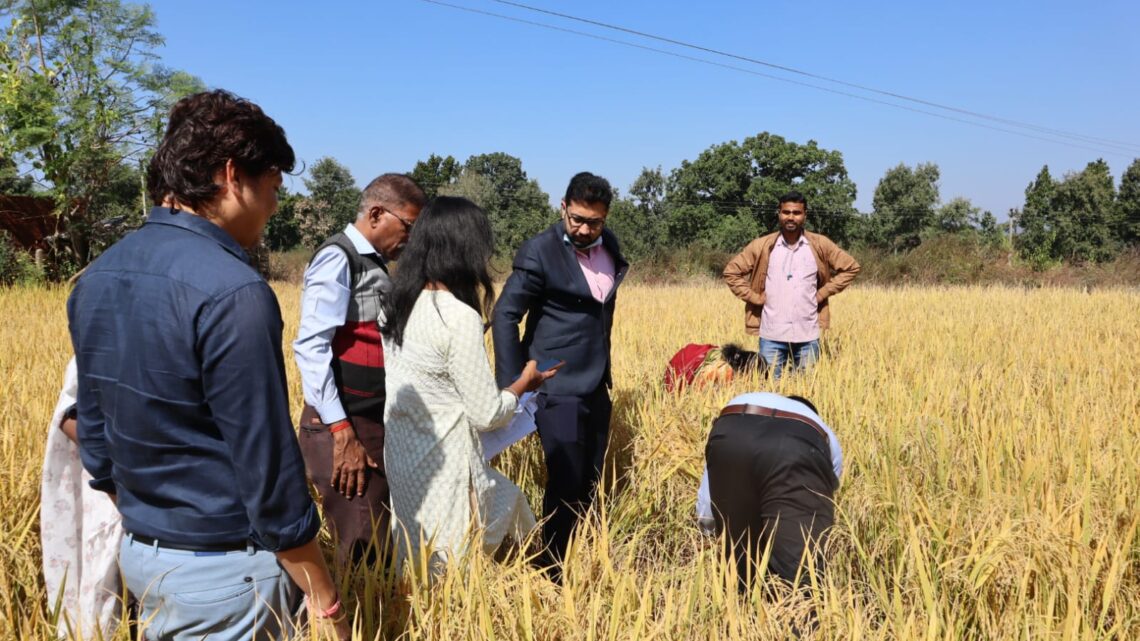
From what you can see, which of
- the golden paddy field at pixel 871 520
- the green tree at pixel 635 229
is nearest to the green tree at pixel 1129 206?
the green tree at pixel 635 229

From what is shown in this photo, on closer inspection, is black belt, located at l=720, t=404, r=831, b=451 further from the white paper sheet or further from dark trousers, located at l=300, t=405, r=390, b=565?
dark trousers, located at l=300, t=405, r=390, b=565

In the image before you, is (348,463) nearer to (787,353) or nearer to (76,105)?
(787,353)

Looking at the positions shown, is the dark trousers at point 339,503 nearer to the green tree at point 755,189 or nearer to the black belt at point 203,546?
the black belt at point 203,546

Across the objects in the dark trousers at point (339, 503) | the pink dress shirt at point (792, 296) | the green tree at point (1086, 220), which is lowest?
the dark trousers at point (339, 503)

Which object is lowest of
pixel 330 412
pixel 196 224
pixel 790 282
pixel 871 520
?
pixel 871 520

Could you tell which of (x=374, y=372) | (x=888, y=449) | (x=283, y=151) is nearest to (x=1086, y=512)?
(x=888, y=449)

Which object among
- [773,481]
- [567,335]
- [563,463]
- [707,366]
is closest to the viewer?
[773,481]

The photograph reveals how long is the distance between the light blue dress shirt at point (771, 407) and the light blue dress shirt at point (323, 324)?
4.10ft

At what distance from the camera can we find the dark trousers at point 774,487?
2.15 m

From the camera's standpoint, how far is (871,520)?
245cm

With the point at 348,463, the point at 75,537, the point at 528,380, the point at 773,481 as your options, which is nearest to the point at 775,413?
the point at 773,481

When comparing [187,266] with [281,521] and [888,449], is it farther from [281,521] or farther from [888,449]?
[888,449]

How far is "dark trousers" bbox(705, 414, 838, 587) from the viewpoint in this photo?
2146mm

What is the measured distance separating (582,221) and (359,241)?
890 mm
